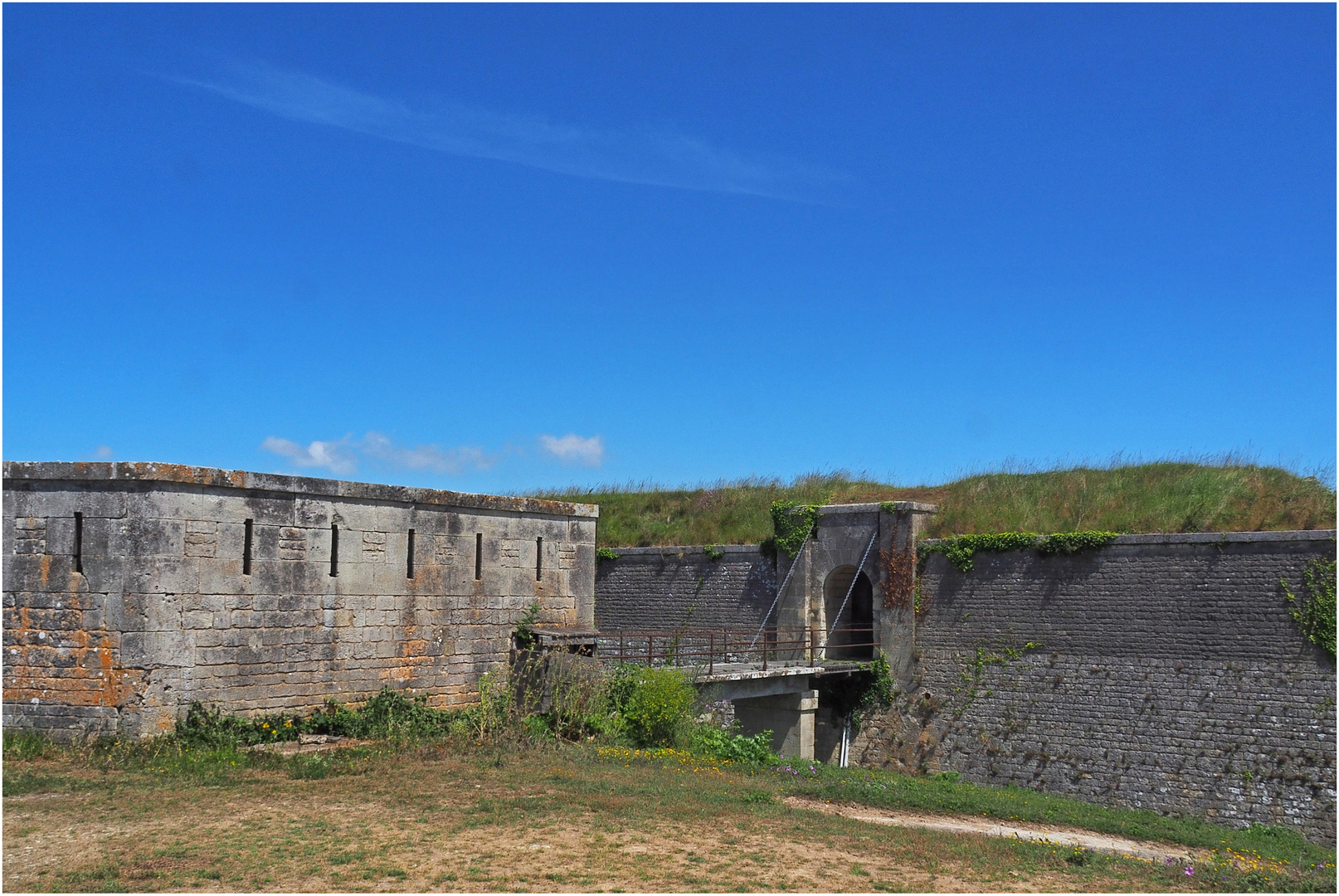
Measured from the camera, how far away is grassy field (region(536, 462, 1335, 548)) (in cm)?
1838

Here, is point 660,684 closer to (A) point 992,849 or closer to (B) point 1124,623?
(A) point 992,849

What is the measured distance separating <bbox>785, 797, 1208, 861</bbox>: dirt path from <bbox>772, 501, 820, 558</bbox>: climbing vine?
1160 centimetres

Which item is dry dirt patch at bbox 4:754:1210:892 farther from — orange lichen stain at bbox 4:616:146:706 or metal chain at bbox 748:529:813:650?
metal chain at bbox 748:529:813:650

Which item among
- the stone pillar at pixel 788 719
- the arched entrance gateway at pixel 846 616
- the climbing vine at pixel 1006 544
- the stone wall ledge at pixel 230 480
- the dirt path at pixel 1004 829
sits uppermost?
the stone wall ledge at pixel 230 480

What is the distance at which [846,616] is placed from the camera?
74.8ft

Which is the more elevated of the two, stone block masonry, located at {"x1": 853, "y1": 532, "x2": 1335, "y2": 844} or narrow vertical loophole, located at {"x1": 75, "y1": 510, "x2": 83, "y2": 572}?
narrow vertical loophole, located at {"x1": 75, "y1": 510, "x2": 83, "y2": 572}

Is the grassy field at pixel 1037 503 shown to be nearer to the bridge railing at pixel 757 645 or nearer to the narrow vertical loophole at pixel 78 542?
the bridge railing at pixel 757 645

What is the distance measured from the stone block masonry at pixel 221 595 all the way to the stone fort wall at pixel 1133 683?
33.4 feet

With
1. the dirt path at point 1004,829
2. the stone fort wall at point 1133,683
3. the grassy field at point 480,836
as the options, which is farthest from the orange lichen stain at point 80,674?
the stone fort wall at point 1133,683

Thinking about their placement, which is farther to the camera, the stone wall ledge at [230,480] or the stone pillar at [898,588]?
the stone pillar at [898,588]

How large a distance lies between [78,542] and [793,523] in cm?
1465

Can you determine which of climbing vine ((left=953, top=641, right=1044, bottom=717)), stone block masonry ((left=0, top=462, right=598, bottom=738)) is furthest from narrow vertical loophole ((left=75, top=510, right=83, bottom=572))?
climbing vine ((left=953, top=641, right=1044, bottom=717))

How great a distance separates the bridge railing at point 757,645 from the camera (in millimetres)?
20906

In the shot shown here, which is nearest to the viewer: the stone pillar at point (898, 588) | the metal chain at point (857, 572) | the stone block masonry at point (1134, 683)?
the stone block masonry at point (1134, 683)
